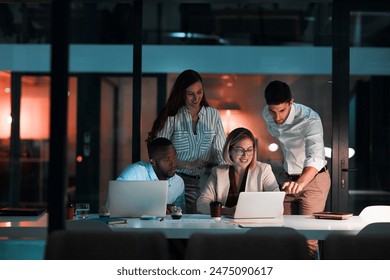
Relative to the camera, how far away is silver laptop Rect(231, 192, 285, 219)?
4.84m

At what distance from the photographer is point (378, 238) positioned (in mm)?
2934

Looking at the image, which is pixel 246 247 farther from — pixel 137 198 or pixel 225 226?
pixel 137 198

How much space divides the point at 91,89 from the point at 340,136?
103 inches

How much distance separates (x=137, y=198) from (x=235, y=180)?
3.57 feet

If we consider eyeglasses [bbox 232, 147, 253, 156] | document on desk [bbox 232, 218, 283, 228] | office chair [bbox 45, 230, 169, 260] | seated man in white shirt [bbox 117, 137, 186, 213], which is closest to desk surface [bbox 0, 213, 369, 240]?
document on desk [bbox 232, 218, 283, 228]

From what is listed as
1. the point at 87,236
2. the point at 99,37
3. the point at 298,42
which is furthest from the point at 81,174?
the point at 87,236

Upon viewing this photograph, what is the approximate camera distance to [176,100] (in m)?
7.14

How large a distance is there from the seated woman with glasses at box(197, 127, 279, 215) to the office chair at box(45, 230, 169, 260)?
2.74 meters

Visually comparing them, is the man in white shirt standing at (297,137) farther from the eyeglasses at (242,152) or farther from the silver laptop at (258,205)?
the silver laptop at (258,205)

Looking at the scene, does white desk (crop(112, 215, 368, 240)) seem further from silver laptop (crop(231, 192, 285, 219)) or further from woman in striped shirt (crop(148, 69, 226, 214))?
woman in striped shirt (crop(148, 69, 226, 214))

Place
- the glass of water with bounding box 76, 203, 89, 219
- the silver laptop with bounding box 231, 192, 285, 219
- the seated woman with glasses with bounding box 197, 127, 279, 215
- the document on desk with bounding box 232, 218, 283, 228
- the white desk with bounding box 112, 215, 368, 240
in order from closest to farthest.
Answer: the white desk with bounding box 112, 215, 368, 240, the document on desk with bounding box 232, 218, 283, 228, the silver laptop with bounding box 231, 192, 285, 219, the glass of water with bounding box 76, 203, 89, 219, the seated woman with glasses with bounding box 197, 127, 279, 215

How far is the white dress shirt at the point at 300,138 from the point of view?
7.07 meters

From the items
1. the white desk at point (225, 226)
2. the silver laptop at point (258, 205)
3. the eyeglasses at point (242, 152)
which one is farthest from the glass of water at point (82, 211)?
the eyeglasses at point (242, 152)
